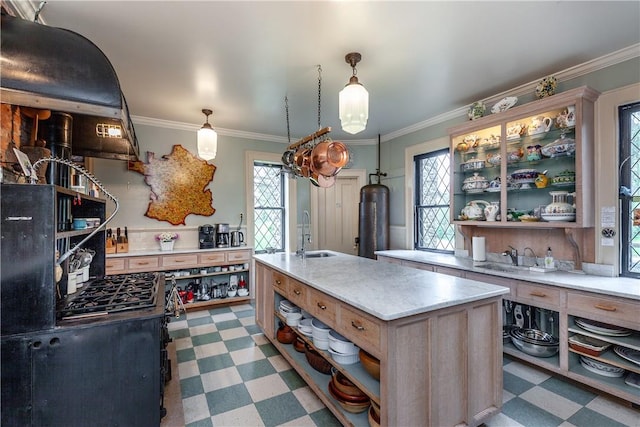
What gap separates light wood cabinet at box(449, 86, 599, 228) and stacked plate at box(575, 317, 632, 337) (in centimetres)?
76

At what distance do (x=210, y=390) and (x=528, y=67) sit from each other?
377 cm

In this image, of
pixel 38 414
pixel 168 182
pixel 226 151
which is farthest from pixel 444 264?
pixel 168 182

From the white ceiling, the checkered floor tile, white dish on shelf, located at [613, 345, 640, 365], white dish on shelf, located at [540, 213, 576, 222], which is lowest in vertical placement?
the checkered floor tile

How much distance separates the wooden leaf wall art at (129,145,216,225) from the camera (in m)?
3.99

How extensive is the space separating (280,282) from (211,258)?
181cm

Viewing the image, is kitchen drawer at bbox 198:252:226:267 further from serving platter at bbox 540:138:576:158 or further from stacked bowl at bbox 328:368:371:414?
serving platter at bbox 540:138:576:158

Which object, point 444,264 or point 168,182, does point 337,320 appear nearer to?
point 444,264

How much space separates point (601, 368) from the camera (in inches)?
82.6

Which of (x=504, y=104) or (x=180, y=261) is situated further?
(x=180, y=261)

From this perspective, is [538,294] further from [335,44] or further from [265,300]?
[335,44]

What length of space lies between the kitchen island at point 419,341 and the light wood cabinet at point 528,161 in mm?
1375

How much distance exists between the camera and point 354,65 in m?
2.43

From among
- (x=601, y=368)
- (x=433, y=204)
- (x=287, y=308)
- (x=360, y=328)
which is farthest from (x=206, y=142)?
(x=601, y=368)

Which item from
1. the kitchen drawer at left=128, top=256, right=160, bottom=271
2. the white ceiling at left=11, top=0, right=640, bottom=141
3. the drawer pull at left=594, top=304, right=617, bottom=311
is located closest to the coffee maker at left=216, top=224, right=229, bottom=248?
the kitchen drawer at left=128, top=256, right=160, bottom=271
